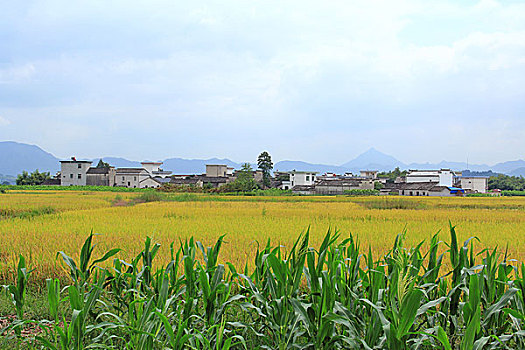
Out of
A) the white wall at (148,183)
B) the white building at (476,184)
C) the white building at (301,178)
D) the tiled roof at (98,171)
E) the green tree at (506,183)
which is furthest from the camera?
the green tree at (506,183)

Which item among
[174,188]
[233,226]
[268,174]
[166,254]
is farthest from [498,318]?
[268,174]

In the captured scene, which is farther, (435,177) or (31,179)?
(435,177)

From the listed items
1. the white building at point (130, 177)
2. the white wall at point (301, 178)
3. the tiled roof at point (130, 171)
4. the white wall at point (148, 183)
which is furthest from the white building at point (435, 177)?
the tiled roof at point (130, 171)

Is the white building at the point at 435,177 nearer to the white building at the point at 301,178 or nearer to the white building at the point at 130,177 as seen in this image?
the white building at the point at 301,178

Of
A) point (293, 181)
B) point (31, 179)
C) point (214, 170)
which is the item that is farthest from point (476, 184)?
point (31, 179)

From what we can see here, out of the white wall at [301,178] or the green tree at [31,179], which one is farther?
the white wall at [301,178]

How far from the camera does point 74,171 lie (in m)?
55.6

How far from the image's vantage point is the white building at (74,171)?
55344 millimetres

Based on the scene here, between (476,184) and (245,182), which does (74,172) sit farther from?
(476,184)

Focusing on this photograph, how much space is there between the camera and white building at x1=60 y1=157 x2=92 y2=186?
2179 inches

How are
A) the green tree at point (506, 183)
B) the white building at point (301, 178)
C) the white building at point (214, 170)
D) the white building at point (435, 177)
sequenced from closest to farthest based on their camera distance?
the white building at point (435, 177) → the white building at point (214, 170) → the white building at point (301, 178) → the green tree at point (506, 183)

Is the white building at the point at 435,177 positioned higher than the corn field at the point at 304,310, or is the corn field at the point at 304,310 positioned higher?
the white building at the point at 435,177

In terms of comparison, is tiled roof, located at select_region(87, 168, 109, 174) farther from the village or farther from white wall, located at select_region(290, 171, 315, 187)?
white wall, located at select_region(290, 171, 315, 187)

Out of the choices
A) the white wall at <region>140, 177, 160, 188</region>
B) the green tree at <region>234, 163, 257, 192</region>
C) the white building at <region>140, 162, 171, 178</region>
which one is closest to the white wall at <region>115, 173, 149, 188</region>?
the white wall at <region>140, 177, 160, 188</region>
